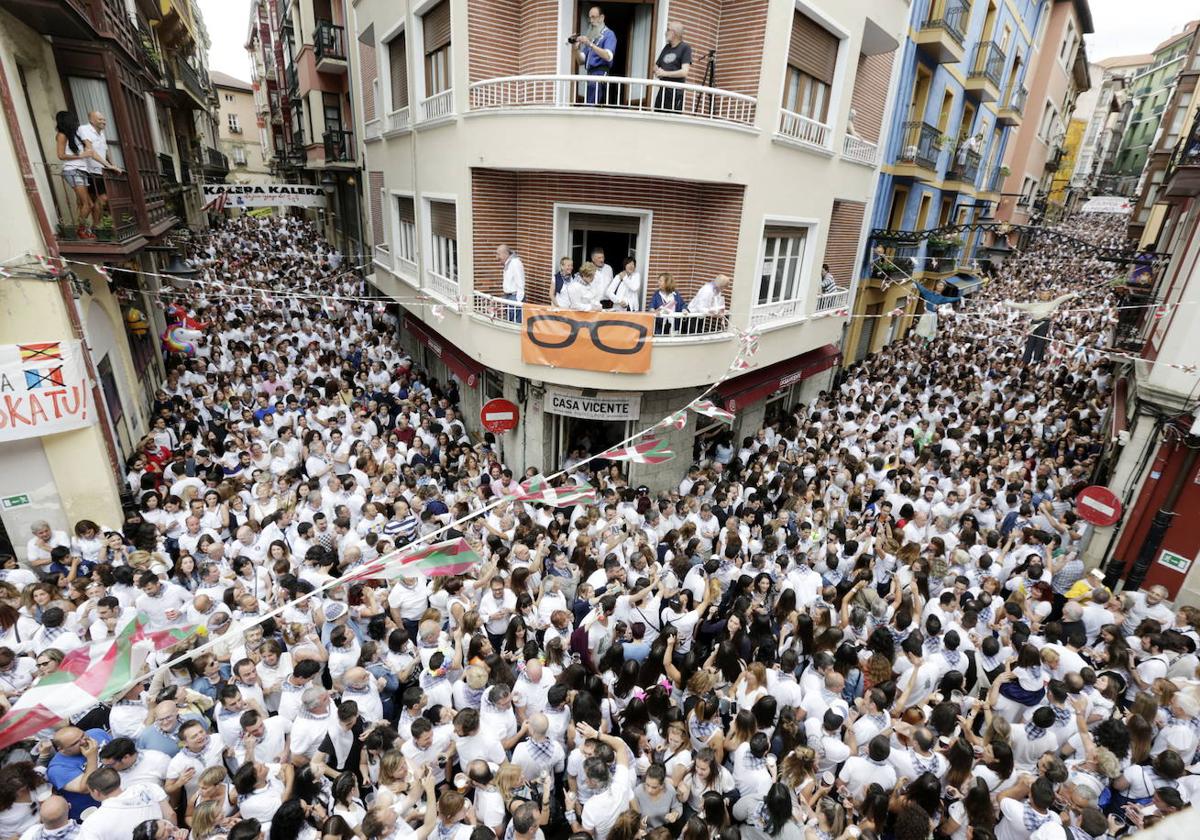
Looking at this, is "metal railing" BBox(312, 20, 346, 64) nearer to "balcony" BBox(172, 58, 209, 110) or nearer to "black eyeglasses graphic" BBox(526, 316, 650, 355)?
"balcony" BBox(172, 58, 209, 110)

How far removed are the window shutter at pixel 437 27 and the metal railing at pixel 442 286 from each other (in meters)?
4.14

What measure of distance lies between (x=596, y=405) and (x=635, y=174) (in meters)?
3.82

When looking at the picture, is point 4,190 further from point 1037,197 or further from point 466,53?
point 1037,197

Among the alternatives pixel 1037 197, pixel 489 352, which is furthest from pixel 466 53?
pixel 1037 197

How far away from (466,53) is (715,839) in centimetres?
1066

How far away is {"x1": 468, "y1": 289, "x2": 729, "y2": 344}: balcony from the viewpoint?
9.95 m

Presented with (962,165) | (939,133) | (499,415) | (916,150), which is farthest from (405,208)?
(962,165)

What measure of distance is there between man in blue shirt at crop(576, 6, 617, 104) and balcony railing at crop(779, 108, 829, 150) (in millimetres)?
2842

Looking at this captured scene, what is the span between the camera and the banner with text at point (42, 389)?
25.6ft

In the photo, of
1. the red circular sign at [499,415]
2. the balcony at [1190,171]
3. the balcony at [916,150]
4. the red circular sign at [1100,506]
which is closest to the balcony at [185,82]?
the red circular sign at [499,415]

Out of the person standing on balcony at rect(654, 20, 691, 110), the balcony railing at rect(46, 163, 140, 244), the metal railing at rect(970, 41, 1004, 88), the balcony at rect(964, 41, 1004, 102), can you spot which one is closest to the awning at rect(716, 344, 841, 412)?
the person standing on balcony at rect(654, 20, 691, 110)

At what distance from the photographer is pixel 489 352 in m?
10.6

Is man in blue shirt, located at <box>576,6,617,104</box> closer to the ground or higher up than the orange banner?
higher up

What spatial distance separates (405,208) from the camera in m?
14.4
